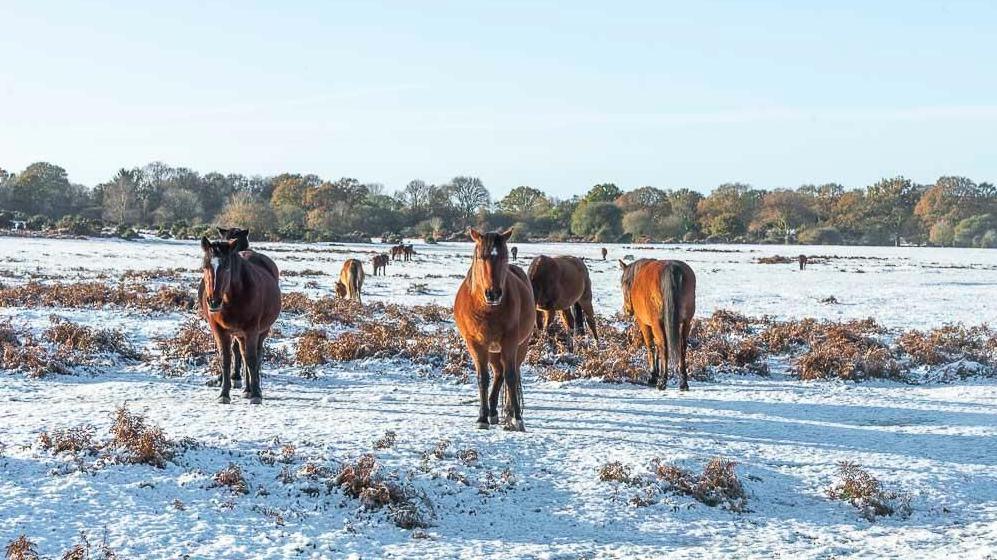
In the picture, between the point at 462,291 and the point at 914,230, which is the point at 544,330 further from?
the point at 914,230

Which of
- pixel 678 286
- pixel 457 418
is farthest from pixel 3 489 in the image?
pixel 678 286

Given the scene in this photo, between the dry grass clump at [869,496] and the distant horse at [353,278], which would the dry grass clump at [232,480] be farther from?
the distant horse at [353,278]

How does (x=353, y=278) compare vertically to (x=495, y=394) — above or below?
above

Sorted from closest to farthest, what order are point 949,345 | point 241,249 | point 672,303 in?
point 241,249 → point 672,303 → point 949,345

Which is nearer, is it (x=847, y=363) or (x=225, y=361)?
(x=225, y=361)

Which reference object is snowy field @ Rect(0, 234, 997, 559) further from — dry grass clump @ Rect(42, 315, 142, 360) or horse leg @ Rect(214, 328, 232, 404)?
dry grass clump @ Rect(42, 315, 142, 360)

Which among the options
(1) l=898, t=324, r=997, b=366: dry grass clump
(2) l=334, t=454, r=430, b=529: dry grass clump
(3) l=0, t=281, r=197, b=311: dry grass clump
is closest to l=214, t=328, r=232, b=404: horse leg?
(2) l=334, t=454, r=430, b=529: dry grass clump

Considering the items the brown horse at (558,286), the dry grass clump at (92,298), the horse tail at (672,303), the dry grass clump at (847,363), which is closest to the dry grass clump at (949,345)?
the dry grass clump at (847,363)

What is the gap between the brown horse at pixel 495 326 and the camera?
24.2ft

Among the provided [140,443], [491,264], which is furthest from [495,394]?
[140,443]

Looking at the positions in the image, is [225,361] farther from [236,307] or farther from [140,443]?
[140,443]

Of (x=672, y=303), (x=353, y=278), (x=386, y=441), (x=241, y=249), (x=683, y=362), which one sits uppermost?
(x=241, y=249)

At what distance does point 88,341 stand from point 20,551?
7.85 metres

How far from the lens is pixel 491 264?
7.15m
